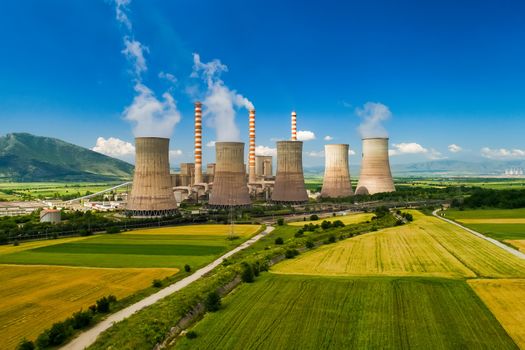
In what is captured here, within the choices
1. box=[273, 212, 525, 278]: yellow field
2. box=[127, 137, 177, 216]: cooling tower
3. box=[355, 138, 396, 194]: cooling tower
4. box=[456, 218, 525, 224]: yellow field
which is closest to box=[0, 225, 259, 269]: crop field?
box=[273, 212, 525, 278]: yellow field

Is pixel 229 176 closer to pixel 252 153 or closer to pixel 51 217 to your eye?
pixel 51 217

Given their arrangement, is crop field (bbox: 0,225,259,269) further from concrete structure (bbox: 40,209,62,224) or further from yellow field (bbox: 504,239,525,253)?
yellow field (bbox: 504,239,525,253)

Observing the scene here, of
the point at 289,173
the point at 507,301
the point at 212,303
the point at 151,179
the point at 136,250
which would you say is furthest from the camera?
the point at 289,173

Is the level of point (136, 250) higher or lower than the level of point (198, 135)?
lower

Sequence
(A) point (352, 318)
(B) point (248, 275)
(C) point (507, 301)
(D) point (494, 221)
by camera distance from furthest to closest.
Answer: (D) point (494, 221) < (B) point (248, 275) < (C) point (507, 301) < (A) point (352, 318)

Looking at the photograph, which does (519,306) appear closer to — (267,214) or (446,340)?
(446,340)

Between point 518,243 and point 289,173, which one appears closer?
point 518,243

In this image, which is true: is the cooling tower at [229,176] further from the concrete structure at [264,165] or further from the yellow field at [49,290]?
the yellow field at [49,290]

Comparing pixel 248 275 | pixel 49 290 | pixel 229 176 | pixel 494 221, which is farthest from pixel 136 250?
pixel 494 221
